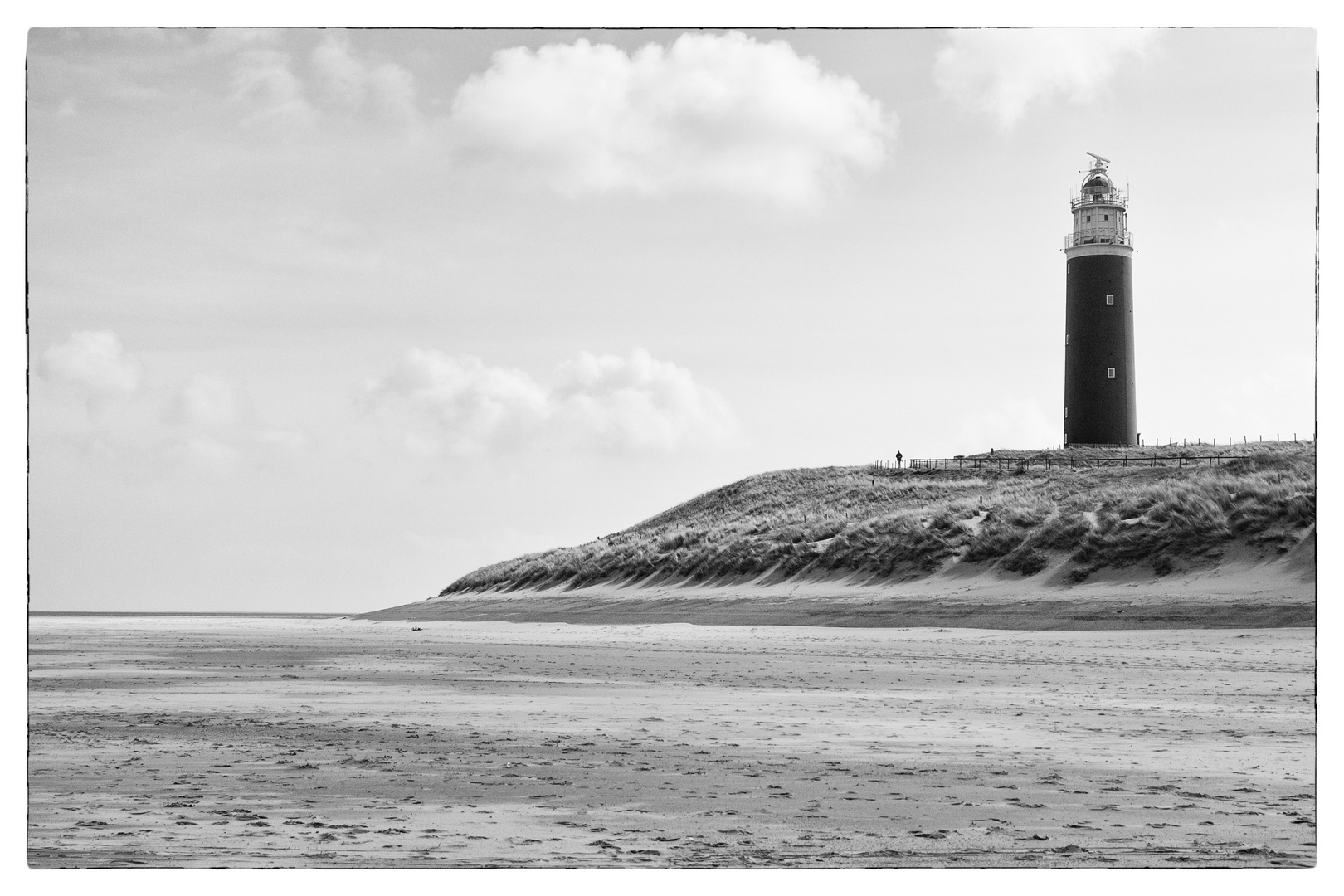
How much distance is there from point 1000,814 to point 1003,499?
2377 centimetres

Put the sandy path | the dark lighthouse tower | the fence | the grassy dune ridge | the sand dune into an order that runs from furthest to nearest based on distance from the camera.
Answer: the dark lighthouse tower
the fence
the grassy dune ridge
the sand dune
the sandy path

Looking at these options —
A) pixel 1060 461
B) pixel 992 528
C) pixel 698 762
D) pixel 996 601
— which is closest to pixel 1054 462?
pixel 1060 461

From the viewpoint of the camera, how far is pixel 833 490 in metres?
48.1

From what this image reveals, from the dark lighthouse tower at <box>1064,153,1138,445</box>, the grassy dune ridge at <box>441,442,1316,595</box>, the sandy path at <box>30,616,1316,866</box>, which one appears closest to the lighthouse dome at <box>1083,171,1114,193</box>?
the grassy dune ridge at <box>441,442,1316,595</box>

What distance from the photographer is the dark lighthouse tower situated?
37469 mm

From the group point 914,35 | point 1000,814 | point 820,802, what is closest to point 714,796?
point 820,802

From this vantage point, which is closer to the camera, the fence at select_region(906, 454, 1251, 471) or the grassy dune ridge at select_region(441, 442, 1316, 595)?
the grassy dune ridge at select_region(441, 442, 1316, 595)

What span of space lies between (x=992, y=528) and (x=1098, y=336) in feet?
54.7

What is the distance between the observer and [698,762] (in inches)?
353

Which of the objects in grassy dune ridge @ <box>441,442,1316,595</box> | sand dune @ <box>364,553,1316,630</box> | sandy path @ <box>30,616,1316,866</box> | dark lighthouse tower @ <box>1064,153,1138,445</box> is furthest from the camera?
dark lighthouse tower @ <box>1064,153,1138,445</box>

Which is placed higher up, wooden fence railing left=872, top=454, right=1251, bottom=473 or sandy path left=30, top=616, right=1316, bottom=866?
wooden fence railing left=872, top=454, right=1251, bottom=473

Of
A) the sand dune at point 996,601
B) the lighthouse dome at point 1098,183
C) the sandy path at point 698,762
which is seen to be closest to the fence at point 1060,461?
the sand dune at point 996,601

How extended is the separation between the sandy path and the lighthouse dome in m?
4.64

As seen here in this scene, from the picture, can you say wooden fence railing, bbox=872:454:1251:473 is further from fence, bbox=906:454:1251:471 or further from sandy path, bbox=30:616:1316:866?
sandy path, bbox=30:616:1316:866
